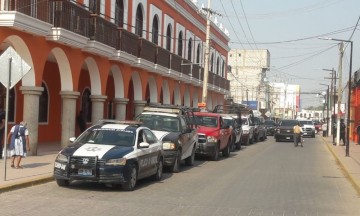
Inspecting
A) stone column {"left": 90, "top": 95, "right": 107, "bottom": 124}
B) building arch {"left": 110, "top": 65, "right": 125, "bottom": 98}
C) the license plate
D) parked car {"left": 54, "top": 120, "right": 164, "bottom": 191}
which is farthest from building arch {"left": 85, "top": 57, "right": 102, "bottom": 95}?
the license plate

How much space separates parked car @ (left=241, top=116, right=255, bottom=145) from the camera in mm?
37812

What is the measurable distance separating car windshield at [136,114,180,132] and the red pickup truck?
380 centimetres

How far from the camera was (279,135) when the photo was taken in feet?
150

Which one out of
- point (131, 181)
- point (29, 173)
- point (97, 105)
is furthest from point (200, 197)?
point (97, 105)

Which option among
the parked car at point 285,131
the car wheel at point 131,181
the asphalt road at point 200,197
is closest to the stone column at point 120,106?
the asphalt road at point 200,197

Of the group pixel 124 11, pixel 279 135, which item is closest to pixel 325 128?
pixel 279 135

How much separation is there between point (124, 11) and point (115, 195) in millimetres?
17385

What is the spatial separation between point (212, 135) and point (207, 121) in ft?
4.67

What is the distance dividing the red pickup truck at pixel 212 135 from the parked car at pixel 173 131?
1.72 meters

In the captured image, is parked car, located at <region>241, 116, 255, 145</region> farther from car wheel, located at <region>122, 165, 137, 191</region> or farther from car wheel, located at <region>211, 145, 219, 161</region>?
car wheel, located at <region>122, 165, 137, 191</region>

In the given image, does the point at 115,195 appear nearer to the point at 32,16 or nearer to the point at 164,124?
the point at 164,124

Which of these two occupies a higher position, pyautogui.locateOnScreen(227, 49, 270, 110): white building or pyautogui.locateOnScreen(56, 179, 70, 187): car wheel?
pyautogui.locateOnScreen(227, 49, 270, 110): white building

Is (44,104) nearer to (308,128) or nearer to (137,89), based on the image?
(137,89)

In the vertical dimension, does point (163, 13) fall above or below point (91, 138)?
above
